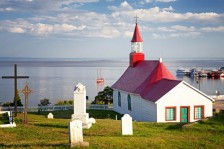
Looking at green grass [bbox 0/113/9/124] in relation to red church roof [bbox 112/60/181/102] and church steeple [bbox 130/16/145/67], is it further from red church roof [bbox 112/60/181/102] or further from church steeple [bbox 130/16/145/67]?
church steeple [bbox 130/16/145/67]

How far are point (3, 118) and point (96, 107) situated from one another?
19.1 m

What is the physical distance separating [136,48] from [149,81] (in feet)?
25.8

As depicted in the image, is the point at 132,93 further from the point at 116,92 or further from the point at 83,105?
the point at 83,105

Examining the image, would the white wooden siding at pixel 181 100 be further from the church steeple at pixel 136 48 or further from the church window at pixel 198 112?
the church steeple at pixel 136 48

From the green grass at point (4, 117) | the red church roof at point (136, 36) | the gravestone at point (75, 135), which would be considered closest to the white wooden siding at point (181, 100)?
the green grass at point (4, 117)

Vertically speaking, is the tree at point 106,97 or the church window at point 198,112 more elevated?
the tree at point 106,97

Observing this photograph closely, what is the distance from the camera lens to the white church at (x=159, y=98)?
26.7 meters

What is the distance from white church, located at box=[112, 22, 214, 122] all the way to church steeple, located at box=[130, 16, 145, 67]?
1475mm

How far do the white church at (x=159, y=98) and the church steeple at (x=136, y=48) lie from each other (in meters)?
1.47

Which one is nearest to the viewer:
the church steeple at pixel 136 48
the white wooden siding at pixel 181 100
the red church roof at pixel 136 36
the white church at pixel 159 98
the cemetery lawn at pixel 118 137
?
the cemetery lawn at pixel 118 137

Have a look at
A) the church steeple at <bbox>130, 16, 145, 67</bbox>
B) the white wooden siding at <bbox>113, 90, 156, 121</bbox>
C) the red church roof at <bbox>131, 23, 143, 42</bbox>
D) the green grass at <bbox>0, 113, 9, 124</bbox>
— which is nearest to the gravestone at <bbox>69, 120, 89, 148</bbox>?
the green grass at <bbox>0, 113, 9, 124</bbox>

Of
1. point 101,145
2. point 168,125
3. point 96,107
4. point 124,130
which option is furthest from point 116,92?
point 101,145

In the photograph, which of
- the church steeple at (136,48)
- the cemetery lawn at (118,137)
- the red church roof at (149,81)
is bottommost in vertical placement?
the cemetery lawn at (118,137)

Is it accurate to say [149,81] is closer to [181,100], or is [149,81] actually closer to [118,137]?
[181,100]
